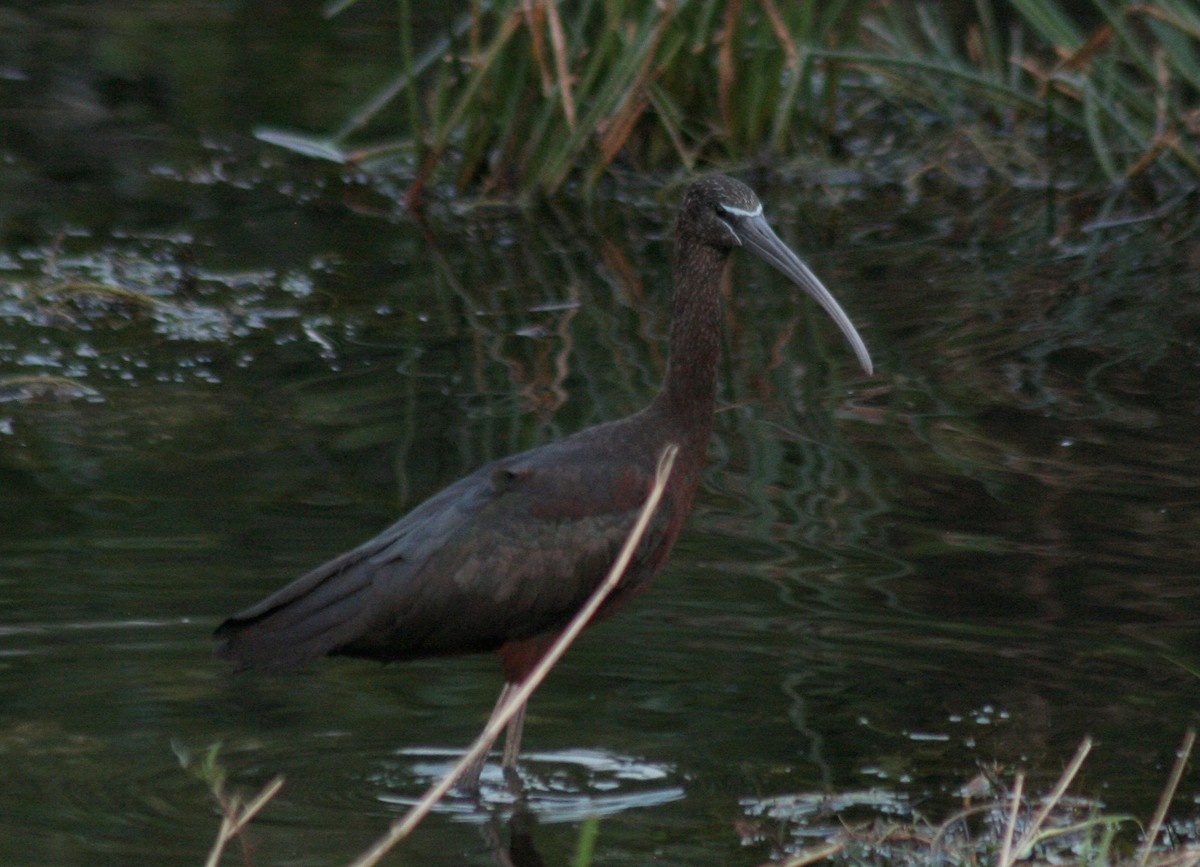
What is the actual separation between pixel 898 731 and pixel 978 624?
0.78 meters

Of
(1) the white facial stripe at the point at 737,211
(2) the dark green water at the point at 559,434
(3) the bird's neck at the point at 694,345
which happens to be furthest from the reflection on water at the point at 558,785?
(1) the white facial stripe at the point at 737,211

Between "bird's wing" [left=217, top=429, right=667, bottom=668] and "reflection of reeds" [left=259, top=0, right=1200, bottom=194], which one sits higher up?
"reflection of reeds" [left=259, top=0, right=1200, bottom=194]

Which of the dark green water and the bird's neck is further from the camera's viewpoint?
the bird's neck

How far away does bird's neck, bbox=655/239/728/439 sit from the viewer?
546 centimetres

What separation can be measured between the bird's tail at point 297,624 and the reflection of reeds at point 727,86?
4.73 m

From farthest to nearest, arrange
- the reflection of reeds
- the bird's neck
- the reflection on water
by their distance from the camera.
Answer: the reflection of reeds
the bird's neck
the reflection on water

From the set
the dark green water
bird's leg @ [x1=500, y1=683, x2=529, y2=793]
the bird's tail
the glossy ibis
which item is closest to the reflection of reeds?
the dark green water

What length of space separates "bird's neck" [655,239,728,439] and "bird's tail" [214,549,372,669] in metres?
0.92

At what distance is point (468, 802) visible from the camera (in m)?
5.08

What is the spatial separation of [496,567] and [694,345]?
832 millimetres

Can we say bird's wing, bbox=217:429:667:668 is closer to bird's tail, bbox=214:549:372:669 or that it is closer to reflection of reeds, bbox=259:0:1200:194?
bird's tail, bbox=214:549:372:669

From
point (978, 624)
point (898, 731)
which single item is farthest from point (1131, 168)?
point (898, 731)

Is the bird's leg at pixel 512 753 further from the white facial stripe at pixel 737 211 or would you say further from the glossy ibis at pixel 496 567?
the white facial stripe at pixel 737 211

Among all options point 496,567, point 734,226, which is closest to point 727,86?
point 734,226
